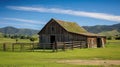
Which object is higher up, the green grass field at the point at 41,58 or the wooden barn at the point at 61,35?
the wooden barn at the point at 61,35

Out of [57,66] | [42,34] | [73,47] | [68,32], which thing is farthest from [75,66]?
[42,34]

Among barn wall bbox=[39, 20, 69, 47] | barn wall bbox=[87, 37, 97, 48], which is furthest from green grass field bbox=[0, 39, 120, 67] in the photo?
barn wall bbox=[39, 20, 69, 47]

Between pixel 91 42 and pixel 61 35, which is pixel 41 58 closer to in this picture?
pixel 61 35

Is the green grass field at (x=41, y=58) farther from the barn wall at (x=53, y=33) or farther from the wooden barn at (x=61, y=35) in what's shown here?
the barn wall at (x=53, y=33)

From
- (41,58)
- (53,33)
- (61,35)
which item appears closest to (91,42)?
(61,35)

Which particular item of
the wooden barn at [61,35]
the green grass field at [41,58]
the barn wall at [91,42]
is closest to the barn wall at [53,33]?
the wooden barn at [61,35]

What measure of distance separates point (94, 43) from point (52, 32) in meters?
9.82

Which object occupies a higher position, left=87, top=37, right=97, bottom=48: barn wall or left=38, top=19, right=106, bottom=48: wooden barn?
left=38, top=19, right=106, bottom=48: wooden barn

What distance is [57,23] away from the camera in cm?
5522

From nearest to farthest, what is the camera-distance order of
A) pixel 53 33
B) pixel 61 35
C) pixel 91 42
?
pixel 61 35
pixel 91 42
pixel 53 33

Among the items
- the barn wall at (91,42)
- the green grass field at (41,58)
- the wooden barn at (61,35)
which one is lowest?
the green grass field at (41,58)

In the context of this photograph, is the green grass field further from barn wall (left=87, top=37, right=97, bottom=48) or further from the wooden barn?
barn wall (left=87, top=37, right=97, bottom=48)

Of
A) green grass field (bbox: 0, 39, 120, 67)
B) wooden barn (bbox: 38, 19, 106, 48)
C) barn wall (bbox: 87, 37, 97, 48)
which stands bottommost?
green grass field (bbox: 0, 39, 120, 67)

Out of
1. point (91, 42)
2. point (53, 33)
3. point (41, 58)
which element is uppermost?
point (53, 33)
